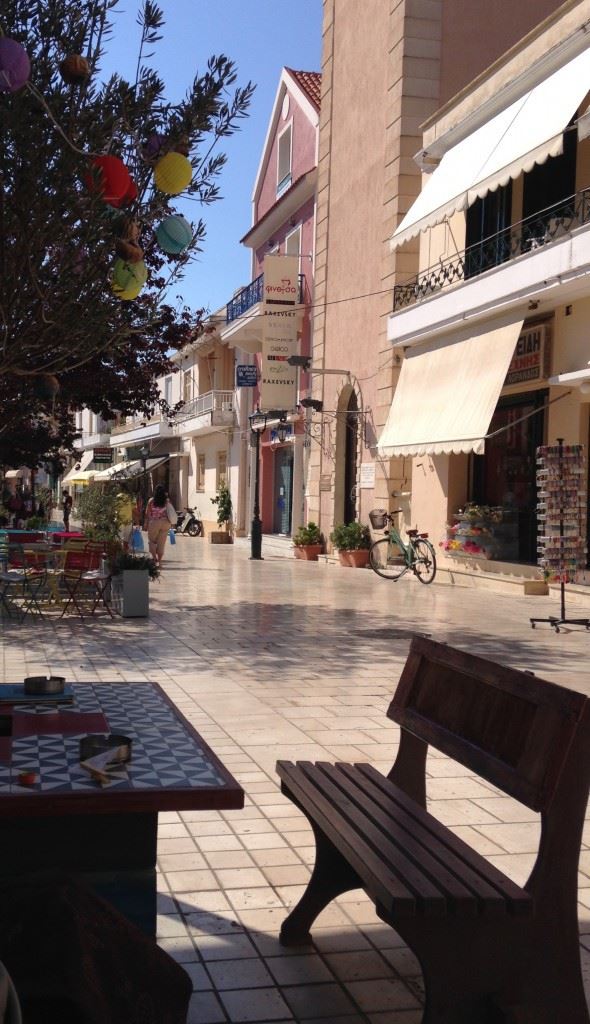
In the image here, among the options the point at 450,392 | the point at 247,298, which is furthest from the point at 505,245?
the point at 247,298

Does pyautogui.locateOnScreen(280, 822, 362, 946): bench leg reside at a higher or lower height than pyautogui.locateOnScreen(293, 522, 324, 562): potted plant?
lower

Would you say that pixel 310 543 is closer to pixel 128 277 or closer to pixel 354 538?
pixel 354 538

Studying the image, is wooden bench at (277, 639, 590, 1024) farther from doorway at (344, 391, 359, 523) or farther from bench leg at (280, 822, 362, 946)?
doorway at (344, 391, 359, 523)

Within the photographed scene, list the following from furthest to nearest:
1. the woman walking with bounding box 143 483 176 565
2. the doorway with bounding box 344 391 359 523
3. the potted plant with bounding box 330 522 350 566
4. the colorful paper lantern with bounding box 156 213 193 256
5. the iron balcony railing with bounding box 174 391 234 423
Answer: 1. the iron balcony railing with bounding box 174 391 234 423
2. the doorway with bounding box 344 391 359 523
3. the potted plant with bounding box 330 522 350 566
4. the woman walking with bounding box 143 483 176 565
5. the colorful paper lantern with bounding box 156 213 193 256

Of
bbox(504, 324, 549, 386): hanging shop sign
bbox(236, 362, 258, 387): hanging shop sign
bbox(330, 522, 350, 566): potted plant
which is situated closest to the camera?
bbox(504, 324, 549, 386): hanging shop sign

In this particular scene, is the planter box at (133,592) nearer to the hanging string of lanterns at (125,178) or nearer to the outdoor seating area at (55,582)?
the outdoor seating area at (55,582)

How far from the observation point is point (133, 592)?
12.7 meters

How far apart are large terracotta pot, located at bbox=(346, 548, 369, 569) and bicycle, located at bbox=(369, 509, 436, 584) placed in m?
0.13

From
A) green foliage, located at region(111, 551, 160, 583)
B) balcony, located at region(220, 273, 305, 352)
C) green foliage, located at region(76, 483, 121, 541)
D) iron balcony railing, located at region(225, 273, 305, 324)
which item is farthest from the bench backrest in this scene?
iron balcony railing, located at region(225, 273, 305, 324)

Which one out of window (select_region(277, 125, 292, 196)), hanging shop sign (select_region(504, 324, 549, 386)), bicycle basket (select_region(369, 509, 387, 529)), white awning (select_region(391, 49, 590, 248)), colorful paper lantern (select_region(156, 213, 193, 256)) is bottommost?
bicycle basket (select_region(369, 509, 387, 529))

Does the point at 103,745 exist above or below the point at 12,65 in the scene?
below

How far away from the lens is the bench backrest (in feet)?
8.98

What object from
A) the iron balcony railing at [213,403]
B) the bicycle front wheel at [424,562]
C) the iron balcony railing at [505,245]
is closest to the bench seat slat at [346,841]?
the iron balcony railing at [505,245]

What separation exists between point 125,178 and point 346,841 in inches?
94.7
